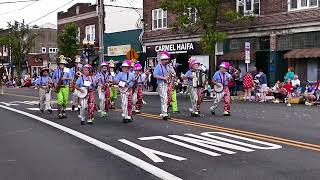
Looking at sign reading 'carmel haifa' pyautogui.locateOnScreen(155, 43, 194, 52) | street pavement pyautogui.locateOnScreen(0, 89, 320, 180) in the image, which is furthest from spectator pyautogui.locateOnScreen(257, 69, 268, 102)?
sign reading 'carmel haifa' pyautogui.locateOnScreen(155, 43, 194, 52)

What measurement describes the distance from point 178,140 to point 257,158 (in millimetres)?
2613

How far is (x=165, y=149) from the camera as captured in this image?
33.4 feet

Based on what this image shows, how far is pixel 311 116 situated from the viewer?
16.7 metres

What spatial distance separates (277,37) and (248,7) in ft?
10.6

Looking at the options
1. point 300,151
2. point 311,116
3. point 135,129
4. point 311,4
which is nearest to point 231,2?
point 311,4

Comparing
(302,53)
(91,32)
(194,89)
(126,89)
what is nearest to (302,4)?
(302,53)

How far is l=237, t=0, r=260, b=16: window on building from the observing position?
32.8 metres

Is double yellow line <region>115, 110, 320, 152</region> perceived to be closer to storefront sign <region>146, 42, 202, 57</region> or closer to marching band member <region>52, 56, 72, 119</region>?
marching band member <region>52, 56, 72, 119</region>

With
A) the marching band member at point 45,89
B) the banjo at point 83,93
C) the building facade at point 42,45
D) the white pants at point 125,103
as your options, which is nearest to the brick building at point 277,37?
the marching band member at point 45,89

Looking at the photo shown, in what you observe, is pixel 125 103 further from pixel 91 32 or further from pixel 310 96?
pixel 91 32

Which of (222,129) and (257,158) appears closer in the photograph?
(257,158)

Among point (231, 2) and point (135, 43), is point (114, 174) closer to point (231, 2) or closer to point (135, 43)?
point (231, 2)

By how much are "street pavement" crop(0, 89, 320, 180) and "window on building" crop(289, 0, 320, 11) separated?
14.8m

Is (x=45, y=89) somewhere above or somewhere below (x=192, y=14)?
below
